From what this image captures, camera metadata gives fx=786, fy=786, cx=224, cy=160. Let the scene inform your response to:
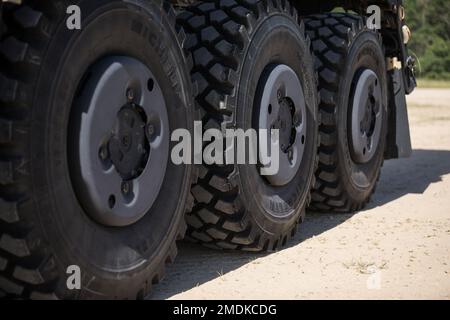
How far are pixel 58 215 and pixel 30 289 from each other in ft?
0.84

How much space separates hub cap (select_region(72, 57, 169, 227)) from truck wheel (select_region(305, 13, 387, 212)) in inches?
73.2

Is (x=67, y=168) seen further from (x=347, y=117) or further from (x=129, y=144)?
(x=347, y=117)

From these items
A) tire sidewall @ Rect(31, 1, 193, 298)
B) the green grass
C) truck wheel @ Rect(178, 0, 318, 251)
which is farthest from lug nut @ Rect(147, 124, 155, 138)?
the green grass

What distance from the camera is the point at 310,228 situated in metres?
4.79

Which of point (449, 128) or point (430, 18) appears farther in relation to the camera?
point (430, 18)

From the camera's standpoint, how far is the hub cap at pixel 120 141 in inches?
108

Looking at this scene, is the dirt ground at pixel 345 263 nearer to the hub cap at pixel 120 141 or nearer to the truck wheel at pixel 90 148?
the truck wheel at pixel 90 148

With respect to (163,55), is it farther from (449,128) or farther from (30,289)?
(449,128)

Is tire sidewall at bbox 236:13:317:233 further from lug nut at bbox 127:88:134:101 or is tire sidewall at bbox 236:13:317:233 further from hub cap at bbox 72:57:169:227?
lug nut at bbox 127:88:134:101

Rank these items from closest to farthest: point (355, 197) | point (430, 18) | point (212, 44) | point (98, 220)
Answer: point (98, 220) < point (212, 44) < point (355, 197) < point (430, 18)

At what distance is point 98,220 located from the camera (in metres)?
2.85

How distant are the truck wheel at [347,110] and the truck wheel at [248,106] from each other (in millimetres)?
548

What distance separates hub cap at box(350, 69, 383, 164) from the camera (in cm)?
512
